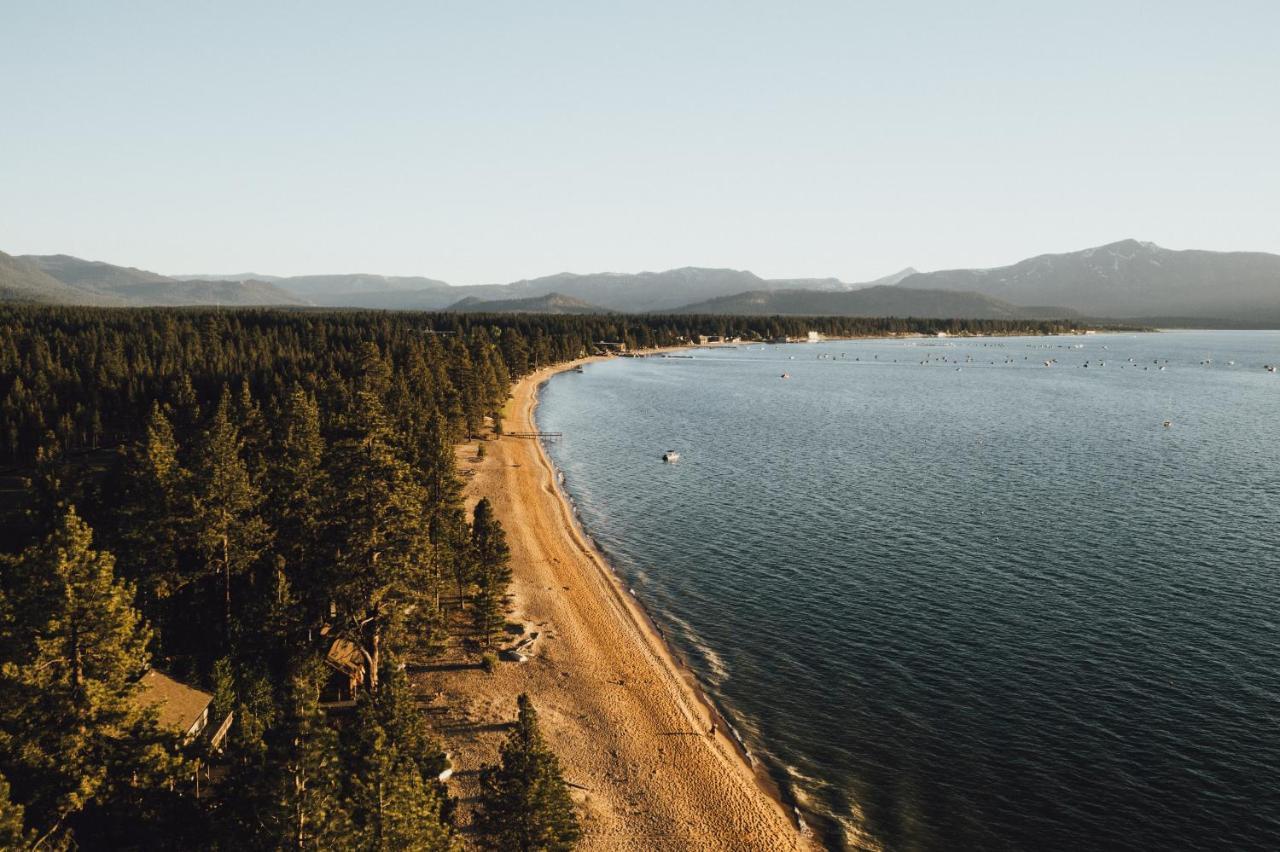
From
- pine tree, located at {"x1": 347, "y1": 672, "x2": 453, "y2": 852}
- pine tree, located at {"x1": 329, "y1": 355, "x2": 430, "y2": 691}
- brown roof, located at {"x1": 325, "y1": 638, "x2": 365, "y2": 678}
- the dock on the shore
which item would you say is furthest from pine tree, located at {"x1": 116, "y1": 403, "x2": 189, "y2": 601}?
the dock on the shore

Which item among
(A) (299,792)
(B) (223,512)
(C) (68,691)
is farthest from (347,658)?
(A) (299,792)

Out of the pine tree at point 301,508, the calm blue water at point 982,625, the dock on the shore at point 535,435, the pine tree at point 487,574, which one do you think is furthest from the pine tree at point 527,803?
the dock on the shore at point 535,435

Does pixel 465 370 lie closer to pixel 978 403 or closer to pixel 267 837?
pixel 267 837

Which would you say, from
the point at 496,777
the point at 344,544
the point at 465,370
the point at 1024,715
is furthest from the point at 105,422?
the point at 1024,715

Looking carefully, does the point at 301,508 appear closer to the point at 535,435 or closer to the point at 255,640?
the point at 255,640

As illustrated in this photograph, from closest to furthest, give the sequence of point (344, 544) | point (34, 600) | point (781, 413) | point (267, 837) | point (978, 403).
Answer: point (267, 837) < point (34, 600) < point (344, 544) < point (781, 413) < point (978, 403)

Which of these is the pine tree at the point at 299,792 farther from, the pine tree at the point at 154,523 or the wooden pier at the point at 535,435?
the wooden pier at the point at 535,435

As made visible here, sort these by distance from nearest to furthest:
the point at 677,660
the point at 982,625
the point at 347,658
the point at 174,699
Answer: the point at 174,699, the point at 347,658, the point at 677,660, the point at 982,625
